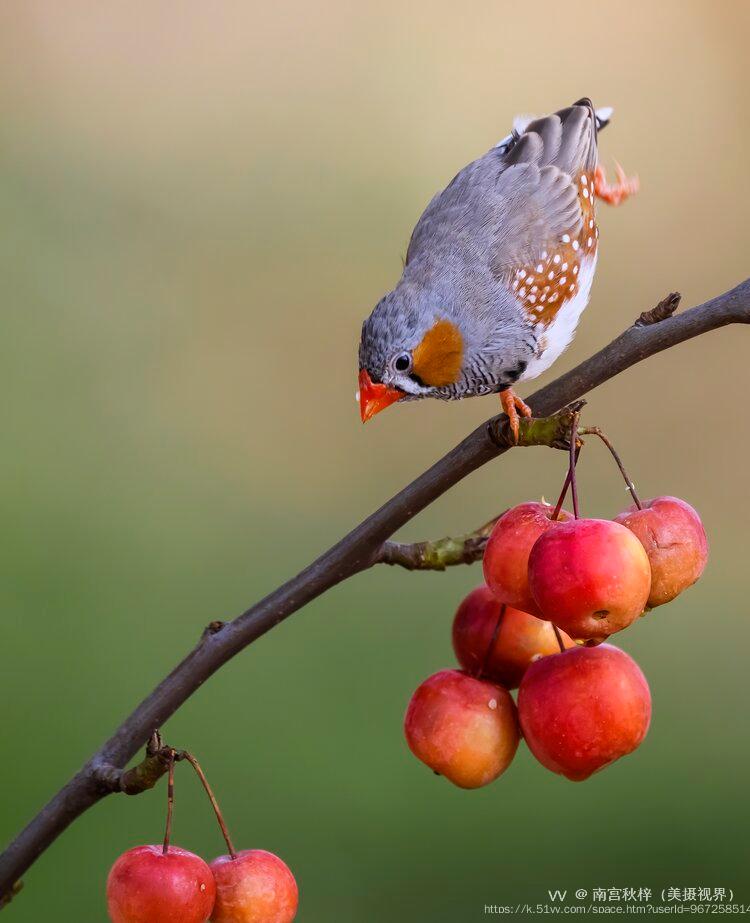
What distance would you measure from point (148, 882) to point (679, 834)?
3.16 meters

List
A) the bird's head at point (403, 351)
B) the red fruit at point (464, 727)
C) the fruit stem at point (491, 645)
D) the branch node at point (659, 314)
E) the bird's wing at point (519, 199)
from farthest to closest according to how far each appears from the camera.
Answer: the bird's wing at point (519, 199) < the bird's head at point (403, 351) < the fruit stem at point (491, 645) < the red fruit at point (464, 727) < the branch node at point (659, 314)

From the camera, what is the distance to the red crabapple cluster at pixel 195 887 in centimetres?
145

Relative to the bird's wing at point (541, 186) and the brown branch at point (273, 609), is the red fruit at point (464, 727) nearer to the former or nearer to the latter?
the brown branch at point (273, 609)

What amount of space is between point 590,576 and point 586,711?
0.86ft

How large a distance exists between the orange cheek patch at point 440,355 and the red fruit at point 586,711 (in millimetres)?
888

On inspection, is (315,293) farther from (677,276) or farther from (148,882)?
(148,882)

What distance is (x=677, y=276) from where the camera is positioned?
5254mm

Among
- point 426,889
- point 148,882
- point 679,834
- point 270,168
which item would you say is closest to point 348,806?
point 426,889

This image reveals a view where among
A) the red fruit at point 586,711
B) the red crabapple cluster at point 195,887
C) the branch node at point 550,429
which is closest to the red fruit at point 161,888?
the red crabapple cluster at point 195,887

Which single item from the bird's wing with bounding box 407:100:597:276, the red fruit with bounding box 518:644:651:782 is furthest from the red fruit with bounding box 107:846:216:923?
the bird's wing with bounding box 407:100:597:276

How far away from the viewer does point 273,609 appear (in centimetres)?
158

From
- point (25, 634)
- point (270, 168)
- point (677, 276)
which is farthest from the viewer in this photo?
point (270, 168)

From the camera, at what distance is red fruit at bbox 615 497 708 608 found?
1.51 m

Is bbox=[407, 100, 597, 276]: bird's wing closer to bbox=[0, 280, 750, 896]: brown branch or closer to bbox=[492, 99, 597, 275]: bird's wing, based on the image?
Answer: bbox=[492, 99, 597, 275]: bird's wing
